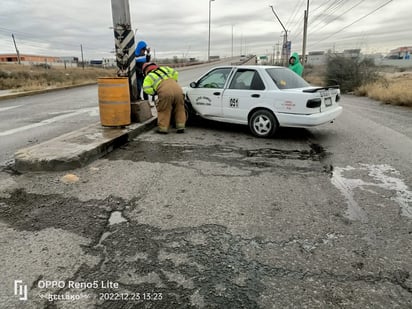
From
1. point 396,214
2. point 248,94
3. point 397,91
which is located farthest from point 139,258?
point 397,91

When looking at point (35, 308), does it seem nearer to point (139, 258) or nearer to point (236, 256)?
point (139, 258)

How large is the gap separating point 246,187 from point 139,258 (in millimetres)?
1998

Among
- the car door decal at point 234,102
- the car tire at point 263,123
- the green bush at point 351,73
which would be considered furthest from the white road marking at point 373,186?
the green bush at point 351,73

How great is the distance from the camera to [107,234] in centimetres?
313

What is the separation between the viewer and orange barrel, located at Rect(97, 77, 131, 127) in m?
6.77

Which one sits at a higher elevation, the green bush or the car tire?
the green bush

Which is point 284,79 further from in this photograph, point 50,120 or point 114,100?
point 50,120

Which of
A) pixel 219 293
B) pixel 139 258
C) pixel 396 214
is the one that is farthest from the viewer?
pixel 396 214

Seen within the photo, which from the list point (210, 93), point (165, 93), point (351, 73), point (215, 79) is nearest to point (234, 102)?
point (210, 93)


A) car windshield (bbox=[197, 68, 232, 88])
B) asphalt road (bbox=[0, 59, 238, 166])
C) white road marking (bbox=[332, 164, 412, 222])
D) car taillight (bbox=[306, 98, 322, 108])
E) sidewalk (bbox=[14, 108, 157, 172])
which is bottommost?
white road marking (bbox=[332, 164, 412, 222])

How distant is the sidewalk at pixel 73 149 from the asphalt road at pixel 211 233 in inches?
6.8

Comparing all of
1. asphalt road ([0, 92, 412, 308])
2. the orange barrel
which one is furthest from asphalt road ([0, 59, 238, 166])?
asphalt road ([0, 92, 412, 308])

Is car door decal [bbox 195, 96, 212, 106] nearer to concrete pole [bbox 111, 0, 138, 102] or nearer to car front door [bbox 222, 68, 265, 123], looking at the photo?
car front door [bbox 222, 68, 265, 123]

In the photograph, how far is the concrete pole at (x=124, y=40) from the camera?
724cm
